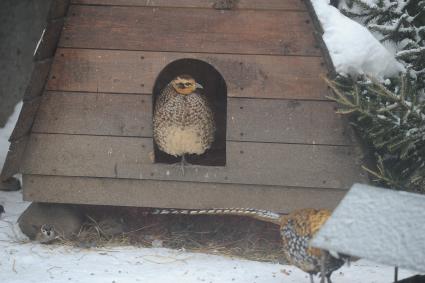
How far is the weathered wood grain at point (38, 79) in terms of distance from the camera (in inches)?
184

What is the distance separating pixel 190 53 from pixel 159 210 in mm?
1262

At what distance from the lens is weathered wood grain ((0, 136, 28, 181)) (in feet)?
16.0

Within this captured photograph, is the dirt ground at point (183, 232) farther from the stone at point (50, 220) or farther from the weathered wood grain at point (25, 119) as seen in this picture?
the weathered wood grain at point (25, 119)

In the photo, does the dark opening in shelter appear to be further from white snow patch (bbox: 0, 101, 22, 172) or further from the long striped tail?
white snow patch (bbox: 0, 101, 22, 172)

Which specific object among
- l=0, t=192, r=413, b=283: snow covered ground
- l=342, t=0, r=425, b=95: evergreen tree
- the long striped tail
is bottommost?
l=0, t=192, r=413, b=283: snow covered ground

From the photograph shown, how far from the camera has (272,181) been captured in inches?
191

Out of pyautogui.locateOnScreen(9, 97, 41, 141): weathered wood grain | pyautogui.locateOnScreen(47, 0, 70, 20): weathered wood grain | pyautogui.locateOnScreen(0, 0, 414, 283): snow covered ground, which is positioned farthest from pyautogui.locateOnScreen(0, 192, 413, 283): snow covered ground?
pyautogui.locateOnScreen(47, 0, 70, 20): weathered wood grain

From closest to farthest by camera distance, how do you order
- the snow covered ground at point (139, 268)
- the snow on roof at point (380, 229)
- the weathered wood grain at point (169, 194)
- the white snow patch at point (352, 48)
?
the snow on roof at point (380, 229) < the white snow patch at point (352, 48) < the snow covered ground at point (139, 268) < the weathered wood grain at point (169, 194)

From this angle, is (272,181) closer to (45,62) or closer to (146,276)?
(146,276)

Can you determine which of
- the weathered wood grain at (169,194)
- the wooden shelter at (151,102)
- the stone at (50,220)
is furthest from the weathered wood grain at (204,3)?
the stone at (50,220)

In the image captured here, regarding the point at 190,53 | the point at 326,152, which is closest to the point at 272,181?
the point at 326,152

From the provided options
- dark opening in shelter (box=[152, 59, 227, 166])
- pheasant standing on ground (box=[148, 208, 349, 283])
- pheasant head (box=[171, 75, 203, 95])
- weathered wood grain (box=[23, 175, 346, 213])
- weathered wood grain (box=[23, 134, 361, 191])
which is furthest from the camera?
dark opening in shelter (box=[152, 59, 227, 166])

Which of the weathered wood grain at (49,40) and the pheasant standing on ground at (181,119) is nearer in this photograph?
the weathered wood grain at (49,40)

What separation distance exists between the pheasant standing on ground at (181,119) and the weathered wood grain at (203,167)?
134 millimetres
